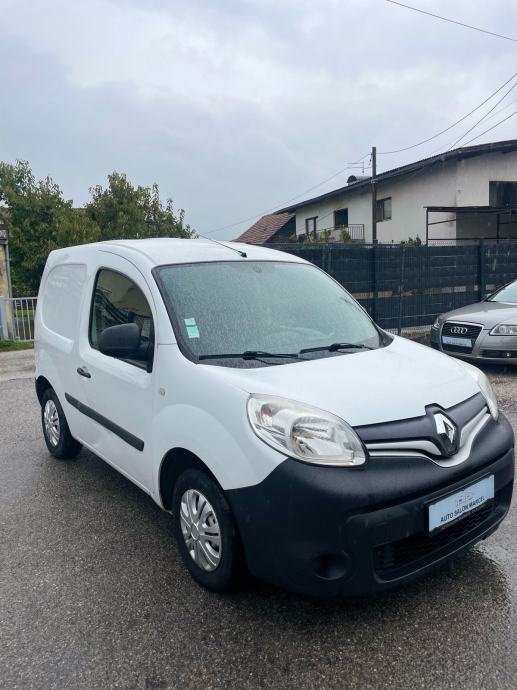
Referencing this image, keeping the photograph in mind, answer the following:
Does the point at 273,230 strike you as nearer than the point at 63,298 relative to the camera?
No

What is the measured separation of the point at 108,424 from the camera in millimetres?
3414

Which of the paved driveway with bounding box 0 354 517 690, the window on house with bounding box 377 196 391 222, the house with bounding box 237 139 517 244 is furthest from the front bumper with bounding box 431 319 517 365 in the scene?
the window on house with bounding box 377 196 391 222

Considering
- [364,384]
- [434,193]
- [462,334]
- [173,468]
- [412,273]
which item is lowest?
[173,468]

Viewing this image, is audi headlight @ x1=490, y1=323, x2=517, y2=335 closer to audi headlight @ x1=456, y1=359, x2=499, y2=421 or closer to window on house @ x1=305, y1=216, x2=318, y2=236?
audi headlight @ x1=456, y1=359, x2=499, y2=421

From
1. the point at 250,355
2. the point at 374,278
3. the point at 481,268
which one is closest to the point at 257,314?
the point at 250,355

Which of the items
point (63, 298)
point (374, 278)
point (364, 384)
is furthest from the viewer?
point (374, 278)

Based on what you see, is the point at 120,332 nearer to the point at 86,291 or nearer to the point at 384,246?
the point at 86,291

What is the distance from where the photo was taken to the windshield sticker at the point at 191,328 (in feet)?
9.42

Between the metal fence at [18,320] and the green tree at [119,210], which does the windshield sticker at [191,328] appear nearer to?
the metal fence at [18,320]

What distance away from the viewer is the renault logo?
7.73ft

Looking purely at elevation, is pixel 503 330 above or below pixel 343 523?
above

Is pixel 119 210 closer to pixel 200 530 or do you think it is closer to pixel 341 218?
pixel 341 218

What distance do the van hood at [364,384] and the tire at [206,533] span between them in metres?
0.51

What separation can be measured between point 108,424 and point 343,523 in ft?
5.95
